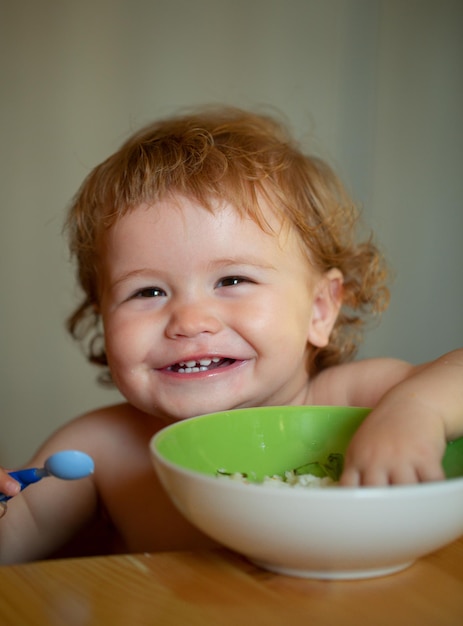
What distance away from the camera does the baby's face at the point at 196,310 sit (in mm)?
957

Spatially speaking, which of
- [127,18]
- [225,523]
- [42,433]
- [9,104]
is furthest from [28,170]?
[225,523]

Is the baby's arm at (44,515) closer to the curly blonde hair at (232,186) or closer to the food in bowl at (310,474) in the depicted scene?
the curly blonde hair at (232,186)

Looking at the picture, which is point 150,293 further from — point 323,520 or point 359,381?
point 323,520

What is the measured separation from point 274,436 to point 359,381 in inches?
12.9

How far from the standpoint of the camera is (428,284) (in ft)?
7.16

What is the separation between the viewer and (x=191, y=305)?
95 cm

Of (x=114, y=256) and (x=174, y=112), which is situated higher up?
(x=174, y=112)

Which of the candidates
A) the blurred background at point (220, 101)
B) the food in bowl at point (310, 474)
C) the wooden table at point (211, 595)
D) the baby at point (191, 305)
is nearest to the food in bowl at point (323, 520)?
the wooden table at point (211, 595)

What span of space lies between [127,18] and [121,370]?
130 centimetres

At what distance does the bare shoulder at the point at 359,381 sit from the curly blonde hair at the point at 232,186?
84 millimetres

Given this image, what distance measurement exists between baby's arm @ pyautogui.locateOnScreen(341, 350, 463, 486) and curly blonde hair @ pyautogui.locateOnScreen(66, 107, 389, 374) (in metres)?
0.36

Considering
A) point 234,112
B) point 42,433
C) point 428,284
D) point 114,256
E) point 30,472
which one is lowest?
point 42,433

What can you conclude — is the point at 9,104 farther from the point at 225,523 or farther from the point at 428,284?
the point at 225,523

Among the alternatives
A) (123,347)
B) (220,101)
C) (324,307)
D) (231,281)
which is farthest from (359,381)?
(220,101)
